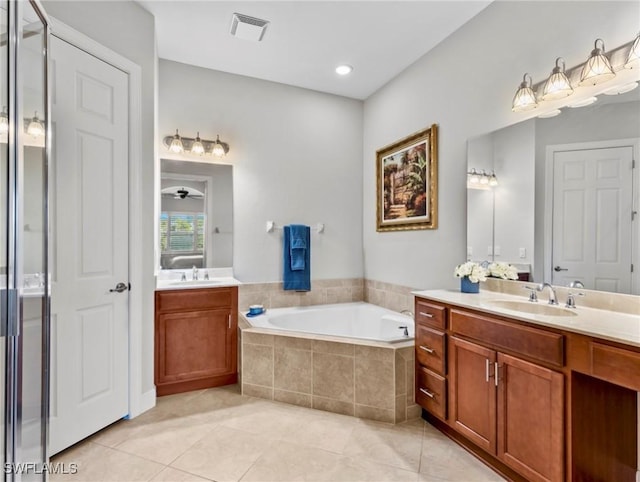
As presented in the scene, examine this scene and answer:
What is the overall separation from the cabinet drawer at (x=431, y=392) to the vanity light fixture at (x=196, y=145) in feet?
8.42

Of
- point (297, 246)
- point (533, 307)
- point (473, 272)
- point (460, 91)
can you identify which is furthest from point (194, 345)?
point (460, 91)

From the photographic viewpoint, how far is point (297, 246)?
11.3 ft

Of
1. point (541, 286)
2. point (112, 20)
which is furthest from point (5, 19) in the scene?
point (541, 286)

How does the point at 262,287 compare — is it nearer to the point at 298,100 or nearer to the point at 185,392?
the point at 185,392

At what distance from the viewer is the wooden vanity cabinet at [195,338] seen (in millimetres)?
2688

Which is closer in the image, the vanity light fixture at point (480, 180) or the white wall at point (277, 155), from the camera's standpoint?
the vanity light fixture at point (480, 180)

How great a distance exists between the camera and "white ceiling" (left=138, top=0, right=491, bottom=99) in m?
2.40

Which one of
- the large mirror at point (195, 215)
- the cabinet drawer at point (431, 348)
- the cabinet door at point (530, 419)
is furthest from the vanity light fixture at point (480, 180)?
the large mirror at point (195, 215)

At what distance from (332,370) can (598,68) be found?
2.34 m

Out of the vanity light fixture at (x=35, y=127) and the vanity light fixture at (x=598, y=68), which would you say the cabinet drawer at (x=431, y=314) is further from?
the vanity light fixture at (x=35, y=127)

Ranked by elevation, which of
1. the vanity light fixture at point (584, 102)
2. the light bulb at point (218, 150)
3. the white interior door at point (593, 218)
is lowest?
the white interior door at point (593, 218)

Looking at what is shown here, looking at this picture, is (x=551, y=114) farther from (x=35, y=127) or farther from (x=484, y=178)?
(x=35, y=127)

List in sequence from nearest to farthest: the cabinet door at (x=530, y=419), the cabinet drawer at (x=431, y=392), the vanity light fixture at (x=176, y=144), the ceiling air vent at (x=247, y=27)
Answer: the cabinet door at (x=530, y=419), the cabinet drawer at (x=431, y=392), the ceiling air vent at (x=247, y=27), the vanity light fixture at (x=176, y=144)

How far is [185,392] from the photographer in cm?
277
